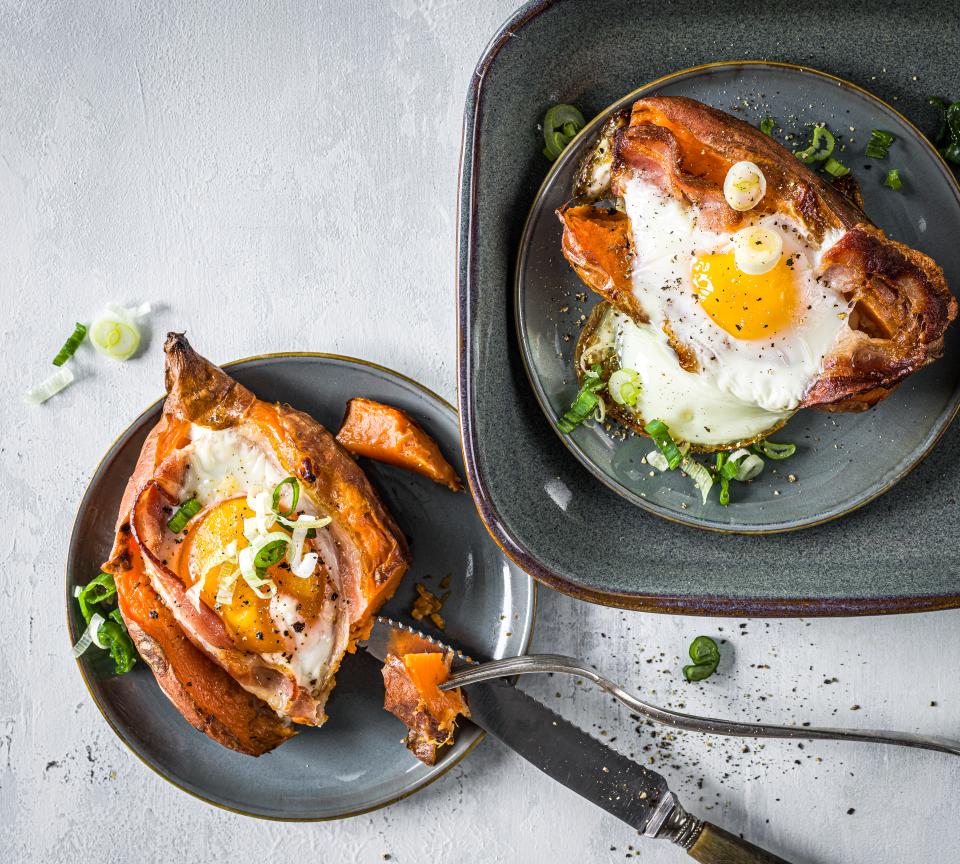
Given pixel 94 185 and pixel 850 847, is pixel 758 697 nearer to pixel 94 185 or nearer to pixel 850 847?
pixel 850 847

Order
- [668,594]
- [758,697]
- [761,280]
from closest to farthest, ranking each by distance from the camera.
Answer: [761,280], [668,594], [758,697]

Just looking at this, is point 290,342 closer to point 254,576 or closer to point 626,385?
point 254,576

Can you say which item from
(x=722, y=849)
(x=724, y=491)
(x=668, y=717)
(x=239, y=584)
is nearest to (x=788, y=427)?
(x=724, y=491)

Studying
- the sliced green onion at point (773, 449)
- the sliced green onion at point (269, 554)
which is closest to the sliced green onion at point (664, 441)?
the sliced green onion at point (773, 449)

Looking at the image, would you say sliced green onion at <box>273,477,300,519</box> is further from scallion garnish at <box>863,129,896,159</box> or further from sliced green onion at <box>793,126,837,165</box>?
scallion garnish at <box>863,129,896,159</box>

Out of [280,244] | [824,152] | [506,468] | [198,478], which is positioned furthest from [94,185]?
[824,152]

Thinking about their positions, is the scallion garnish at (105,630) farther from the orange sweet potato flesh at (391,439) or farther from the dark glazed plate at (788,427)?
the dark glazed plate at (788,427)

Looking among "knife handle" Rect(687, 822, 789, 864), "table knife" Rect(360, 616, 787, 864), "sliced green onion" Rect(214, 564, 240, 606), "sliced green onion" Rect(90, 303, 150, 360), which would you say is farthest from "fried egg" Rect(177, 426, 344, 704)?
"knife handle" Rect(687, 822, 789, 864)
